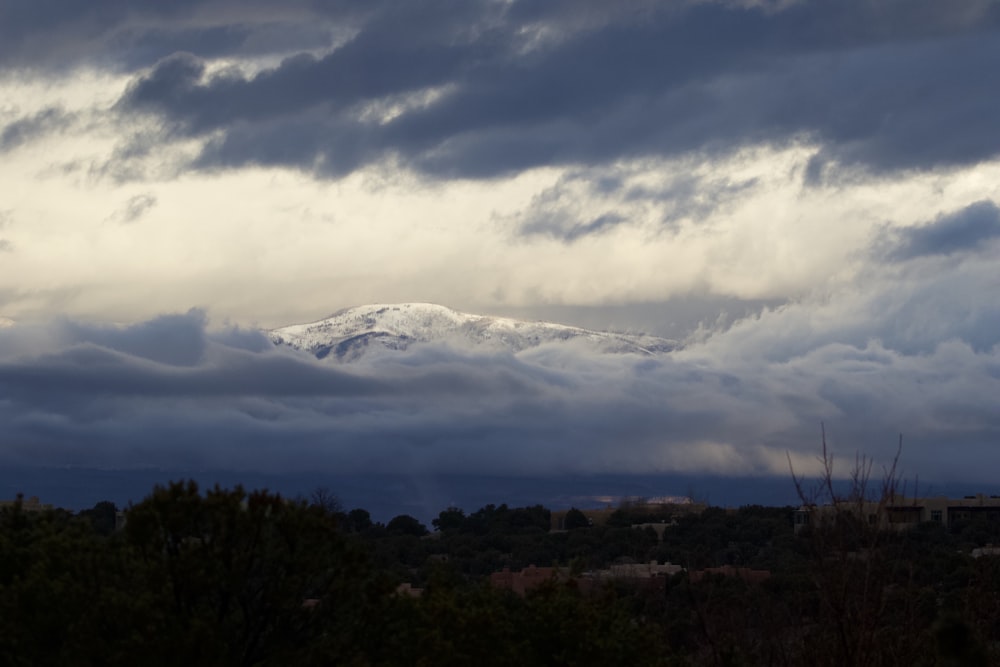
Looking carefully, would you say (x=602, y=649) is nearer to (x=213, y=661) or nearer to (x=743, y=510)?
(x=213, y=661)

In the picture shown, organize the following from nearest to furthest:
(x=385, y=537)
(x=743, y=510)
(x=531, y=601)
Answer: (x=531, y=601)
(x=385, y=537)
(x=743, y=510)

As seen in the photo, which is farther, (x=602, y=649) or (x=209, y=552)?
(x=602, y=649)

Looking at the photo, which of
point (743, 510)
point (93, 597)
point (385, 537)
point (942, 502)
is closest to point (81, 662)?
point (93, 597)

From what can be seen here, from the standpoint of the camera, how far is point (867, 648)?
1983 centimetres

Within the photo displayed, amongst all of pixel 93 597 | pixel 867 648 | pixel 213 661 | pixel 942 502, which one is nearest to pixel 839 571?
pixel 867 648

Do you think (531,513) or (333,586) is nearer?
(333,586)

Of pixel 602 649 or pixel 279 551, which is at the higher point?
pixel 279 551

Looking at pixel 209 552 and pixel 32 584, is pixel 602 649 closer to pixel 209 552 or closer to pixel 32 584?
pixel 209 552

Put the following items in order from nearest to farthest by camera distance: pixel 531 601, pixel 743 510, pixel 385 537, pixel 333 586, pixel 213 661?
pixel 213 661, pixel 333 586, pixel 531 601, pixel 385 537, pixel 743 510

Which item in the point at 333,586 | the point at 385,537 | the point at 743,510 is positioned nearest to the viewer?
the point at 333,586

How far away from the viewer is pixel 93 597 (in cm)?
1930

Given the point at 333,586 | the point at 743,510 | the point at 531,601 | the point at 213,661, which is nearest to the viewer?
the point at 213,661

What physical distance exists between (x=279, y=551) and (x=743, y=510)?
3779 inches

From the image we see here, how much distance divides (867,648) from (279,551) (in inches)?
330
